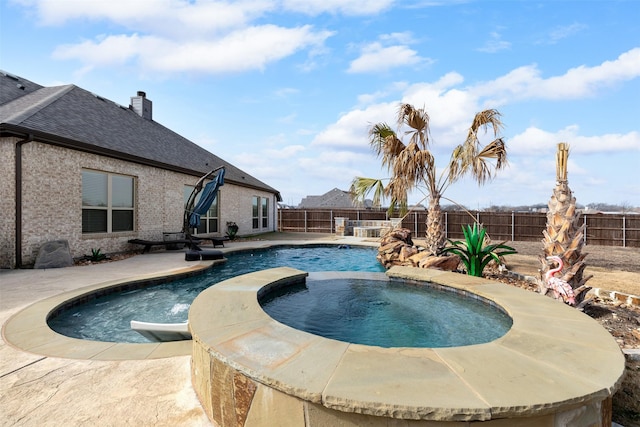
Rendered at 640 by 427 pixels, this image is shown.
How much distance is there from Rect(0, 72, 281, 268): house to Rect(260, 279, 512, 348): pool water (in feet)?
24.5

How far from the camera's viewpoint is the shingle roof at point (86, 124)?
26.6ft

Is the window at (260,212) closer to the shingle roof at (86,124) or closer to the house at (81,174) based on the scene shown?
the shingle roof at (86,124)

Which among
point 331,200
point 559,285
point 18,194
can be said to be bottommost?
point 559,285

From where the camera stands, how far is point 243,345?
226 centimetres

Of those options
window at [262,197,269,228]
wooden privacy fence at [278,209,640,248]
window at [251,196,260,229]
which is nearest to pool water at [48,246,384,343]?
window at [251,196,260,229]

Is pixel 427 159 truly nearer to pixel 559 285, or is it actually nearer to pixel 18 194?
pixel 559 285

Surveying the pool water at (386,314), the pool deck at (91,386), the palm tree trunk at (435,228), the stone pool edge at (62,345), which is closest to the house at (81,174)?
the stone pool edge at (62,345)

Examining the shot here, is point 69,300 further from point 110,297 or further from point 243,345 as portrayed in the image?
point 243,345

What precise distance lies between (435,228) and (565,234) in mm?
3899

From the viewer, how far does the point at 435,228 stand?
8086 mm

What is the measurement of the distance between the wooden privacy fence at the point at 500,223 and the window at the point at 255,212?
4.60 m

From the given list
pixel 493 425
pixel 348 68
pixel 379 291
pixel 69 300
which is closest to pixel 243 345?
pixel 493 425

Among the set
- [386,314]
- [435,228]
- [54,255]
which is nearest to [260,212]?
[54,255]

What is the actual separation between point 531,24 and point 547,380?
9.12 metres
